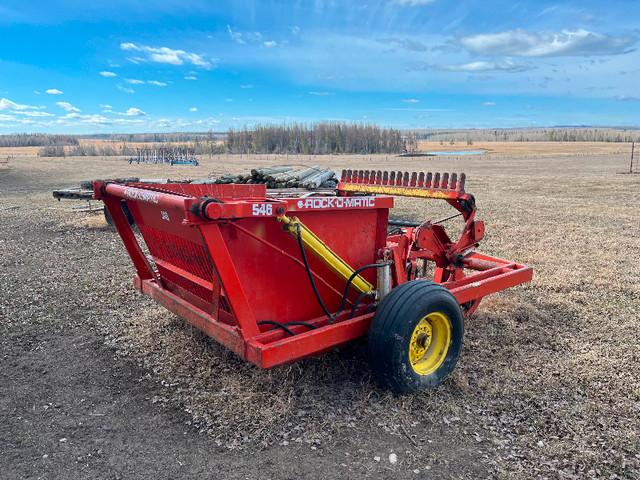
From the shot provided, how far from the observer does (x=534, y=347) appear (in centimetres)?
480

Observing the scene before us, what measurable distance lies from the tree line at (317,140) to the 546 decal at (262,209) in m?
74.1

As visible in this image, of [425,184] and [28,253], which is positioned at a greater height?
[425,184]

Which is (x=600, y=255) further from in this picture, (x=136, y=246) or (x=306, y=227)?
(x=136, y=246)

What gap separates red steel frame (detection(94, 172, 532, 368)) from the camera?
10.4 ft

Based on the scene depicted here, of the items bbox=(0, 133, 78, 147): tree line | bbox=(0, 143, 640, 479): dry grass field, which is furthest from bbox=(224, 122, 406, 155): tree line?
bbox=(0, 143, 640, 479): dry grass field

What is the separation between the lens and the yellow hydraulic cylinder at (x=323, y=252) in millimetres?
3338

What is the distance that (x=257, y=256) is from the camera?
3492 millimetres

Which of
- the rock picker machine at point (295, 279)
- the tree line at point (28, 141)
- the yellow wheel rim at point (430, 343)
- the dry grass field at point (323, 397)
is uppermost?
the tree line at point (28, 141)

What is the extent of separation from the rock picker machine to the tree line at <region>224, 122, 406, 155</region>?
73.1 metres

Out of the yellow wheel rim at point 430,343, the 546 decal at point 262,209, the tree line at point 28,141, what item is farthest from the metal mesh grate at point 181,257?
the tree line at point 28,141

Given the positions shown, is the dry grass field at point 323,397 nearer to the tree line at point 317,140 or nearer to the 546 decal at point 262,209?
the 546 decal at point 262,209

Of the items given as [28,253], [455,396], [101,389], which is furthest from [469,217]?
[28,253]

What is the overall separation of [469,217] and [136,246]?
3287 millimetres

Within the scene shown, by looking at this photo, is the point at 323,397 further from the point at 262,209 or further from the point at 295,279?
the point at 262,209
